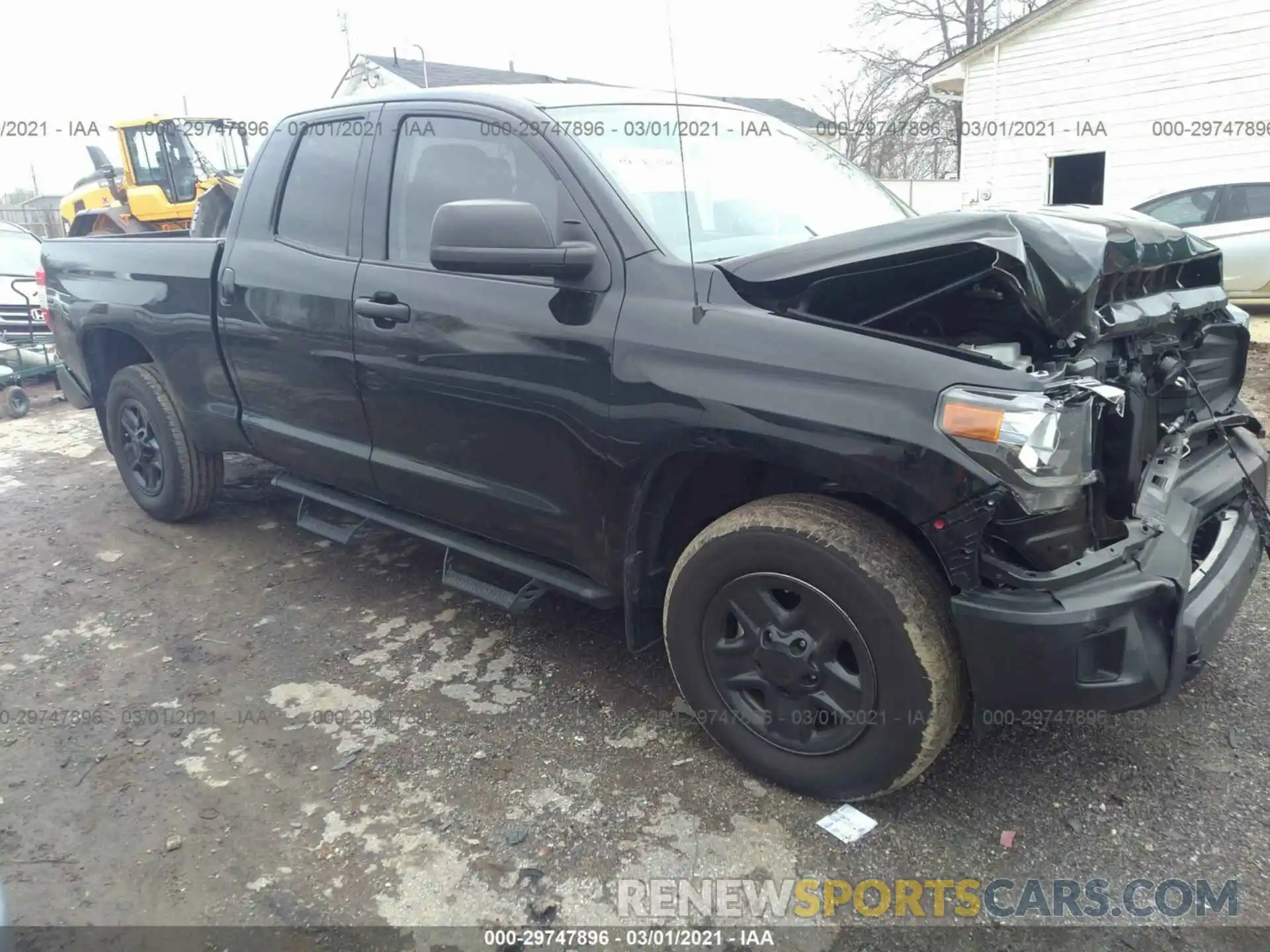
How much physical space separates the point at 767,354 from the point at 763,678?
35.5 inches

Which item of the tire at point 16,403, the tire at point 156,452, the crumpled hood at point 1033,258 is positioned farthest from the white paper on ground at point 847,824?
the tire at point 16,403

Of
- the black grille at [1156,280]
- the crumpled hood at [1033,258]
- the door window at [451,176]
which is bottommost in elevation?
the black grille at [1156,280]

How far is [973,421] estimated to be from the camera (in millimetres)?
2037

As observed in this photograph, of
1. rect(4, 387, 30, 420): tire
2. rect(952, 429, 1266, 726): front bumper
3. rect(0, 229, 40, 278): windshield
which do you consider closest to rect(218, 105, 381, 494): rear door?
rect(952, 429, 1266, 726): front bumper

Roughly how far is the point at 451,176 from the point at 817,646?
6.64 ft

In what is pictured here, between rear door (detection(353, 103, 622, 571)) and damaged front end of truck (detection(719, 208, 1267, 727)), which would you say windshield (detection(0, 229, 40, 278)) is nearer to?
rear door (detection(353, 103, 622, 571))

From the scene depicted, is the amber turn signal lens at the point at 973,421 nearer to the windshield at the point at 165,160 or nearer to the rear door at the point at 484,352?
the rear door at the point at 484,352

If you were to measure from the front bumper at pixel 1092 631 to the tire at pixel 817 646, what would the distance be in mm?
126

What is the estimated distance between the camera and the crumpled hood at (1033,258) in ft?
6.94

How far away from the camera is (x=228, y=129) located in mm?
15078

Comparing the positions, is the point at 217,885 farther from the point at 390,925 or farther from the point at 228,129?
the point at 228,129

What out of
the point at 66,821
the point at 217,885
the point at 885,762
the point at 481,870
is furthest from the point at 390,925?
the point at 885,762

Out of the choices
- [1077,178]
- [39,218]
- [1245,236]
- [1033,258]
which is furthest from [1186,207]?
[39,218]

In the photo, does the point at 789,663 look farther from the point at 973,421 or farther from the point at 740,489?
the point at 973,421
